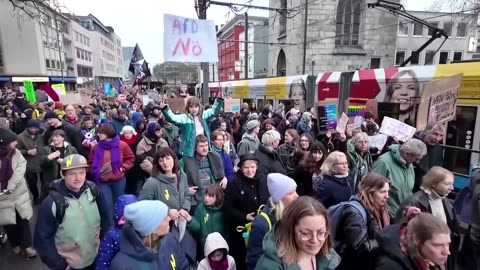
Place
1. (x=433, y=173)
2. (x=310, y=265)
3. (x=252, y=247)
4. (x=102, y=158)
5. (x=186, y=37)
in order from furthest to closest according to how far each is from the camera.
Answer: (x=186, y=37)
(x=102, y=158)
(x=433, y=173)
(x=252, y=247)
(x=310, y=265)

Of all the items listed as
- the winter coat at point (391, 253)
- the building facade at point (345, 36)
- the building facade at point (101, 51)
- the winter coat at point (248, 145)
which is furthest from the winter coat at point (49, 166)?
the building facade at point (101, 51)

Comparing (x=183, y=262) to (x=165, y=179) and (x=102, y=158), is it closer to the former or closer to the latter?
(x=165, y=179)

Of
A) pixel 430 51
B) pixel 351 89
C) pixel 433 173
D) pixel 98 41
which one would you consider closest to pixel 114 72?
pixel 98 41

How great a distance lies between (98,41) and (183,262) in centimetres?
8739

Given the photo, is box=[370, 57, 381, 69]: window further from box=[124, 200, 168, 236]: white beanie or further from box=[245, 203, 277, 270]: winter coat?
box=[124, 200, 168, 236]: white beanie

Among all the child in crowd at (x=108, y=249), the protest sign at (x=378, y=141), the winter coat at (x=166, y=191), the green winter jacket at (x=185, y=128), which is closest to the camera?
the child in crowd at (x=108, y=249)

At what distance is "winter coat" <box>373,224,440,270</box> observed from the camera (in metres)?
1.96

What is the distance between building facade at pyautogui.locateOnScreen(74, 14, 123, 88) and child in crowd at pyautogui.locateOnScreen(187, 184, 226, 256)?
222 feet

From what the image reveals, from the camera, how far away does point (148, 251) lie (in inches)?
78.8

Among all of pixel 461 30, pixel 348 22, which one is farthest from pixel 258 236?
pixel 461 30

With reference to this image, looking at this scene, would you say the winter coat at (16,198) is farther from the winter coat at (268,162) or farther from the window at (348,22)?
the window at (348,22)

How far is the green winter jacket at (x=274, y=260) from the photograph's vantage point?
1.82 meters

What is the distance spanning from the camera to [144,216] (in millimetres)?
2004

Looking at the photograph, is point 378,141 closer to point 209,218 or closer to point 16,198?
point 209,218
